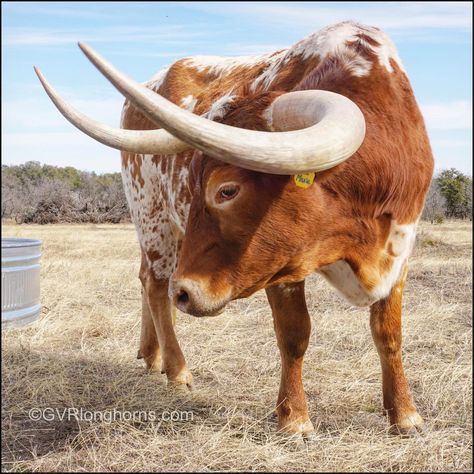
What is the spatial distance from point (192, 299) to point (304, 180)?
0.66 meters

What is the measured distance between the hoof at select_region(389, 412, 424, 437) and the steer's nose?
1241 mm

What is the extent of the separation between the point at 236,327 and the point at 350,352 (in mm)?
→ 1201

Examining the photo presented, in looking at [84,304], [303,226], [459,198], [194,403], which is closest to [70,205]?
[459,198]

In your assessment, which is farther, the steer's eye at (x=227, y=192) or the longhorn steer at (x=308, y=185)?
the steer's eye at (x=227, y=192)

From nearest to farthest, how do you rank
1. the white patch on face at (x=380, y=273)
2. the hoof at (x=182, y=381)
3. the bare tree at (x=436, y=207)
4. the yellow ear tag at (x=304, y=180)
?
the yellow ear tag at (x=304, y=180) < the white patch on face at (x=380, y=273) < the hoof at (x=182, y=381) < the bare tree at (x=436, y=207)

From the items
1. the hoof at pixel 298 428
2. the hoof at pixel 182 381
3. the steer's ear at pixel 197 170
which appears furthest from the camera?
the hoof at pixel 182 381

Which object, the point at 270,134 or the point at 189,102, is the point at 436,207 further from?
the point at 270,134

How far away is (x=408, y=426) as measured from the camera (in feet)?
10.6

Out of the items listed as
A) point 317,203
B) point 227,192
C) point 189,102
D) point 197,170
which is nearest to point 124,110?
point 189,102

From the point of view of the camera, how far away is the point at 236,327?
5.59 meters

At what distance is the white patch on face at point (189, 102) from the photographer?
4121 millimetres

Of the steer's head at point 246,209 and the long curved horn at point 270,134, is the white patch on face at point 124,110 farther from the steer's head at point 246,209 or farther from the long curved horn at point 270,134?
the long curved horn at point 270,134

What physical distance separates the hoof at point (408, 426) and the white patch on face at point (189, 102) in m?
2.22

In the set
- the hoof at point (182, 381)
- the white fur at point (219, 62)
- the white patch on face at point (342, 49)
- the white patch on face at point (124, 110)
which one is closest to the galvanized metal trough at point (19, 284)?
the white patch on face at point (342, 49)
